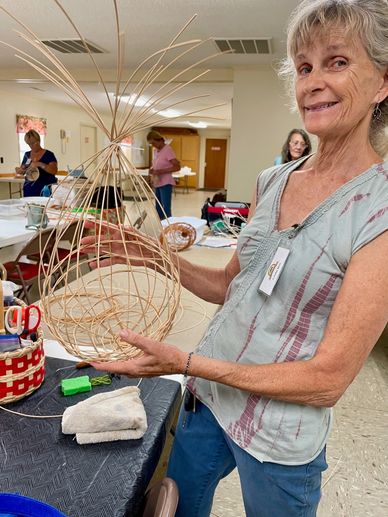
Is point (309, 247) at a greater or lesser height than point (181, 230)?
greater

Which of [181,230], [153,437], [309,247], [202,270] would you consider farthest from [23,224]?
[309,247]

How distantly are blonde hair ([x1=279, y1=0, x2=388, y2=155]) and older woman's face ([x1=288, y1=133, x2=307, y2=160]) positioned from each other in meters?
2.51

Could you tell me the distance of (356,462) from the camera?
5.58 ft

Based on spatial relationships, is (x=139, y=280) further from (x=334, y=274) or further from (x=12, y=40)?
(x=12, y=40)

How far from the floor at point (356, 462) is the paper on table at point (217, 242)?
4.00 feet

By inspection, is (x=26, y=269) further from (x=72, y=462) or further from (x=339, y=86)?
(x=339, y=86)

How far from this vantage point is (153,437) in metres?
0.80

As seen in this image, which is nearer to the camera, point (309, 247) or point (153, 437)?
point (309, 247)

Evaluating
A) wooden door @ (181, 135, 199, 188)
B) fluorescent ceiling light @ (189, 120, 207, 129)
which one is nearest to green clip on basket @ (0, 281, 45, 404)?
fluorescent ceiling light @ (189, 120, 207, 129)

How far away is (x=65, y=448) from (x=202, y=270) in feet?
1.70

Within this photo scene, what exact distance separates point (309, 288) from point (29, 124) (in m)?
9.06

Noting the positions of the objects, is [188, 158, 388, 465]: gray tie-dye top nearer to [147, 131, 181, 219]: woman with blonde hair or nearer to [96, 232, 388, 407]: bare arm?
[96, 232, 388, 407]: bare arm

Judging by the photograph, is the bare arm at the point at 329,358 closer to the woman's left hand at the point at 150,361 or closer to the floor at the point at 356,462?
the woman's left hand at the point at 150,361

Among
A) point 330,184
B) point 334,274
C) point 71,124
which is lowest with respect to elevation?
point 334,274
